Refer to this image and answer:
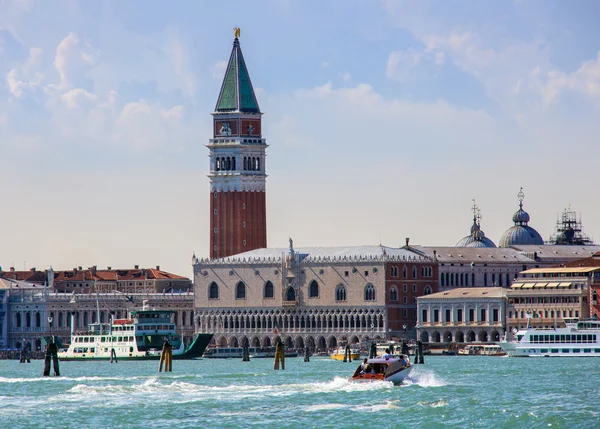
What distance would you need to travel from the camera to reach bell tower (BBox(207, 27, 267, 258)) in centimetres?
19638

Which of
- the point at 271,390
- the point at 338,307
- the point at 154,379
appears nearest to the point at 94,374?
the point at 154,379

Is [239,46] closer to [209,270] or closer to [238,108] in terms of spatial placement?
[238,108]

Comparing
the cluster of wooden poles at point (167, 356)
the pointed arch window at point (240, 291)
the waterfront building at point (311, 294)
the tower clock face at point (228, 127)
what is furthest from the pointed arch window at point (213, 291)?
the cluster of wooden poles at point (167, 356)

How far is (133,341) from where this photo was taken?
153 meters

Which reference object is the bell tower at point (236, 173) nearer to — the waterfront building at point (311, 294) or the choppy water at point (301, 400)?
the waterfront building at point (311, 294)

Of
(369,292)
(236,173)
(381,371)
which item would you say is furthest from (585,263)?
(381,371)

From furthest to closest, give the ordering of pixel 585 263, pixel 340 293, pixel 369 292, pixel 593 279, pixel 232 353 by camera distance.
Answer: pixel 340 293, pixel 369 292, pixel 585 263, pixel 232 353, pixel 593 279

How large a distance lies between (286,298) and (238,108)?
2051 cm

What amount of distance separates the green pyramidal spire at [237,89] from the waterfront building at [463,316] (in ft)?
98.3

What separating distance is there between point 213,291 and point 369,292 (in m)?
17.3

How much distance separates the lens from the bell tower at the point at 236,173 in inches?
7731

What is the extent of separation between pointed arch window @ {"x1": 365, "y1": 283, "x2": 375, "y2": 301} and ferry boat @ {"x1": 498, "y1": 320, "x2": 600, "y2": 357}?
30.9 metres

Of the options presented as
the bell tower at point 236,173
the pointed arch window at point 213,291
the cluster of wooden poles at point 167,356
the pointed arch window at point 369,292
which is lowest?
the cluster of wooden poles at point 167,356

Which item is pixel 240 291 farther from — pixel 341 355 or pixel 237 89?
pixel 341 355
